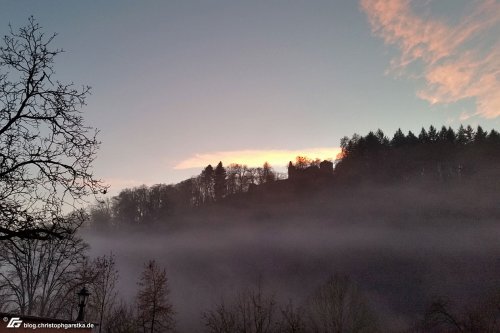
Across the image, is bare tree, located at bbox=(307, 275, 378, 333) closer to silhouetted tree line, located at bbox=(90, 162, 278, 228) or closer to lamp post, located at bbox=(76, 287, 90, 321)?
lamp post, located at bbox=(76, 287, 90, 321)

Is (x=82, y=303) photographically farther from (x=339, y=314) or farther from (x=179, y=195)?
(x=179, y=195)

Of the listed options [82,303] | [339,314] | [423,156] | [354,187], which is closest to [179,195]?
[354,187]

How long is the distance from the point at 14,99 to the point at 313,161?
A: 126186 mm

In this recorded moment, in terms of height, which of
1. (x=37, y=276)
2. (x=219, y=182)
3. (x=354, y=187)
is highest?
(x=219, y=182)

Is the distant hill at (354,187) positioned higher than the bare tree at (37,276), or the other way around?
the distant hill at (354,187)

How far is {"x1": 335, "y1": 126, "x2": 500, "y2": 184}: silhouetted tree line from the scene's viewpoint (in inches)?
3620

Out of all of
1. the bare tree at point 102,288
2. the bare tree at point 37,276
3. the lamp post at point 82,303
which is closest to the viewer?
Result: the lamp post at point 82,303

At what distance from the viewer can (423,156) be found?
3932 inches

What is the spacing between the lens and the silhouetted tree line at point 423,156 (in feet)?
302

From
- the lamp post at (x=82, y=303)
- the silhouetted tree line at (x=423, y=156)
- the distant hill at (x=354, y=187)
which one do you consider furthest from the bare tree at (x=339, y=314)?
the silhouetted tree line at (x=423, y=156)

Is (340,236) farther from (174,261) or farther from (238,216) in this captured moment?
(174,261)

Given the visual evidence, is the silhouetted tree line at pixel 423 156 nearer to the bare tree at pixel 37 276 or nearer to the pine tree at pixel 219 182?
the pine tree at pixel 219 182

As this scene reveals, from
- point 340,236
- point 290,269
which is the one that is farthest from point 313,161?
point 290,269

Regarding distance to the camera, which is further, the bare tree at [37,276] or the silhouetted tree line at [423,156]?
the silhouetted tree line at [423,156]
